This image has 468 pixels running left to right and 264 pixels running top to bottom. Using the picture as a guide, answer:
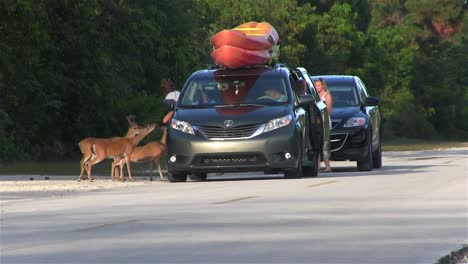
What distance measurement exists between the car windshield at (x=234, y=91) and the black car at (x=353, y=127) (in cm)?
369

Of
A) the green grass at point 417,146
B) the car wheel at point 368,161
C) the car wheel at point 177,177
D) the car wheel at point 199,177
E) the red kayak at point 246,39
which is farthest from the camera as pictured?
the green grass at point 417,146

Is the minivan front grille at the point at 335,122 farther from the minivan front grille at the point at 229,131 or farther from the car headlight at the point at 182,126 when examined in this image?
the car headlight at the point at 182,126

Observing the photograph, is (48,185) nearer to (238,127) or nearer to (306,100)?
(238,127)

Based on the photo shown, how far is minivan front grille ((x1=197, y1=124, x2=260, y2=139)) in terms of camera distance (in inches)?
919

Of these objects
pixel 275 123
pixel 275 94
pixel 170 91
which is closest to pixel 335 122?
pixel 170 91

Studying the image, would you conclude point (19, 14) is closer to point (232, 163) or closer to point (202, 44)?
point (232, 163)

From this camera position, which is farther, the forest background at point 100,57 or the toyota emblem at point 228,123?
the forest background at point 100,57

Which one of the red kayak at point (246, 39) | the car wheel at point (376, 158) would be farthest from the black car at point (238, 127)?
the car wheel at point (376, 158)

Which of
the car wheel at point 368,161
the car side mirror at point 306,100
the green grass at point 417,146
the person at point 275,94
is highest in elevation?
the person at point 275,94

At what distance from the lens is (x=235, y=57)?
25.4 metres

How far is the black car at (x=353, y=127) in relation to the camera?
28141 mm

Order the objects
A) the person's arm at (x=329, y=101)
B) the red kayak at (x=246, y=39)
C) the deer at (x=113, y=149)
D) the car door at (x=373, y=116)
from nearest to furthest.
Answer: the deer at (x=113, y=149) → the red kayak at (x=246, y=39) → the person's arm at (x=329, y=101) → the car door at (x=373, y=116)

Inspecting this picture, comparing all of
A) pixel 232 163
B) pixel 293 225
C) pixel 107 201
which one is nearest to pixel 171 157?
pixel 232 163

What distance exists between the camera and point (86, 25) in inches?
1534
